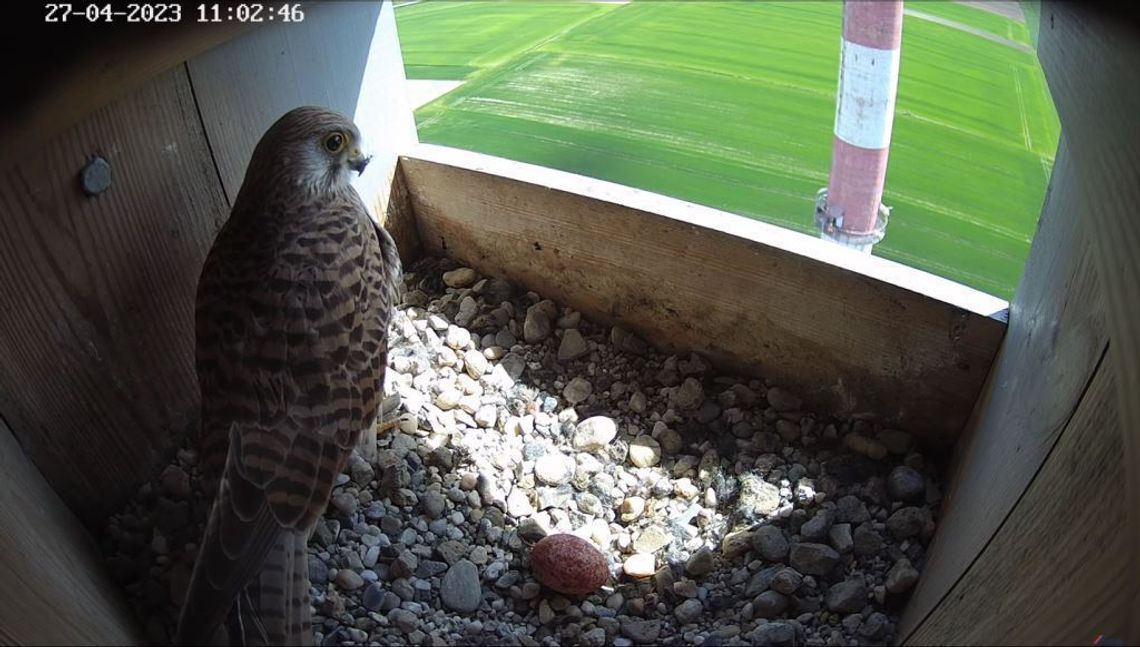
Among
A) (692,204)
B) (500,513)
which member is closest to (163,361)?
(500,513)

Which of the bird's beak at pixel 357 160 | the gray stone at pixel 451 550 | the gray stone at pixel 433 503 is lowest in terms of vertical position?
the gray stone at pixel 451 550

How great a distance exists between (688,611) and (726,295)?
76cm

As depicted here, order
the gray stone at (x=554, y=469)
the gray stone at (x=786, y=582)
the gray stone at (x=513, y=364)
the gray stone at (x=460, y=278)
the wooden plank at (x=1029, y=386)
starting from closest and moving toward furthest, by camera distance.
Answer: the wooden plank at (x=1029, y=386) → the gray stone at (x=786, y=582) → the gray stone at (x=554, y=469) → the gray stone at (x=513, y=364) → the gray stone at (x=460, y=278)

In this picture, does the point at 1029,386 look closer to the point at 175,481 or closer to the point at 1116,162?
the point at 1116,162

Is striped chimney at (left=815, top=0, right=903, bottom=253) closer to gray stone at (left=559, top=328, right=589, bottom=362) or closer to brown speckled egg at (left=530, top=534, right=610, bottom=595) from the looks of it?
gray stone at (left=559, top=328, right=589, bottom=362)

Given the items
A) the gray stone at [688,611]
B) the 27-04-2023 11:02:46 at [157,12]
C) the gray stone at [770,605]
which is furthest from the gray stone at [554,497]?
the 27-04-2023 11:02:46 at [157,12]

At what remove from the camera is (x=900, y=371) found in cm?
176

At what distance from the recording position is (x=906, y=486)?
1645mm

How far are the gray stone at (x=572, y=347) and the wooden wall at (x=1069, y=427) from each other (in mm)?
933

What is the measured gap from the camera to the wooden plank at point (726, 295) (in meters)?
1.71

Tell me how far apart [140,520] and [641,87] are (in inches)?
64.7

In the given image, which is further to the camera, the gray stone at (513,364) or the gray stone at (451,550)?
the gray stone at (513,364)

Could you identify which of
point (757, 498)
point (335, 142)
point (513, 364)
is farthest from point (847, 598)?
point (335, 142)

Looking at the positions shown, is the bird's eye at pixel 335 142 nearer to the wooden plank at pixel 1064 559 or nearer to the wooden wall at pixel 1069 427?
the wooden wall at pixel 1069 427
